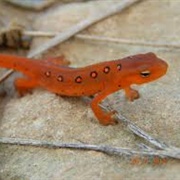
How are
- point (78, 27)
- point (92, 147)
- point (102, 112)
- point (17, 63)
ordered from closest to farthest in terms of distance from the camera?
point (92, 147) → point (102, 112) → point (17, 63) → point (78, 27)

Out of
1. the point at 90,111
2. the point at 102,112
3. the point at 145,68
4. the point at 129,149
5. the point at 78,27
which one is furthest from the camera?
the point at 78,27

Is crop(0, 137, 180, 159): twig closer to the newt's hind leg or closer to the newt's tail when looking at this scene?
the newt's hind leg

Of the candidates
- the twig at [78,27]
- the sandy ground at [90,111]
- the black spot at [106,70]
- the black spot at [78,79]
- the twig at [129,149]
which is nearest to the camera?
the twig at [129,149]

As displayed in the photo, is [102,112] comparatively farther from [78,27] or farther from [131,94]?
[78,27]

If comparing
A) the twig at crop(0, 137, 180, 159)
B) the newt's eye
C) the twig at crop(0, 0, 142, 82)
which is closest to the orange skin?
the newt's eye

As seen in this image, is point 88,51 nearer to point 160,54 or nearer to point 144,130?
point 160,54

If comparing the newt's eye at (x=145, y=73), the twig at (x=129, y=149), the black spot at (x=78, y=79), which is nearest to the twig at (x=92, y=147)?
the twig at (x=129, y=149)

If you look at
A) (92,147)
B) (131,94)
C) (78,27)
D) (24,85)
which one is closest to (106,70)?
(131,94)

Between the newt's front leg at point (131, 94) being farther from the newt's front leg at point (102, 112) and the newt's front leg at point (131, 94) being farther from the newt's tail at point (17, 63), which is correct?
the newt's tail at point (17, 63)

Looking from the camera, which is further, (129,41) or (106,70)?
(129,41)
